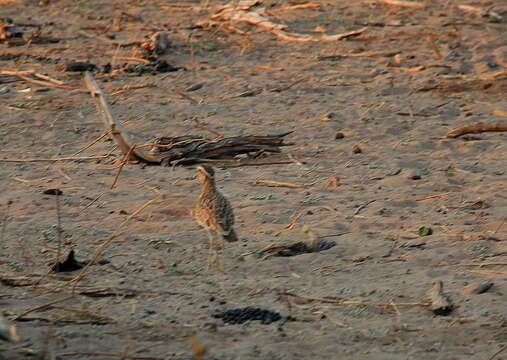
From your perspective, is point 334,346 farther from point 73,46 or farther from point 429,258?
point 73,46

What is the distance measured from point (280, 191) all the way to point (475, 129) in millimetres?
2238

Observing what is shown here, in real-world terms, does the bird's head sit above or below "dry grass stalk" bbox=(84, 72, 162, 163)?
above

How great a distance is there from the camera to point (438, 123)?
8562 millimetres

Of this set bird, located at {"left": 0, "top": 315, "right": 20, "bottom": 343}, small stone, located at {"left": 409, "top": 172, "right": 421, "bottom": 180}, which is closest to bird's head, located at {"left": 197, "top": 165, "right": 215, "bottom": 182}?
small stone, located at {"left": 409, "top": 172, "right": 421, "bottom": 180}

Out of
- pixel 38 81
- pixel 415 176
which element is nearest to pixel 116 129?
pixel 415 176

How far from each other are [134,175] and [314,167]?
1477mm

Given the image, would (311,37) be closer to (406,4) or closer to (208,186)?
(406,4)

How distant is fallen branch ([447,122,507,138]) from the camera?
8.11m

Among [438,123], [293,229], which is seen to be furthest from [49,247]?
[438,123]

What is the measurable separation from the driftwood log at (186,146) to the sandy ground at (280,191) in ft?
0.63

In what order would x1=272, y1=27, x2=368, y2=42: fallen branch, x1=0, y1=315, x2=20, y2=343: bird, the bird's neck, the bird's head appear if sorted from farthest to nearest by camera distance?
1. x1=272, y1=27, x2=368, y2=42: fallen branch
2. the bird's head
3. the bird's neck
4. x1=0, y1=315, x2=20, y2=343: bird

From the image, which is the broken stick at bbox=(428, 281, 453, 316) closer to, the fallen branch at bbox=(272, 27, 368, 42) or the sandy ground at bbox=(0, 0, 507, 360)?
the sandy ground at bbox=(0, 0, 507, 360)

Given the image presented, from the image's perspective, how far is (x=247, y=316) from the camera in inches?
178

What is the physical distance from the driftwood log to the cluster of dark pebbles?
2.93 meters
